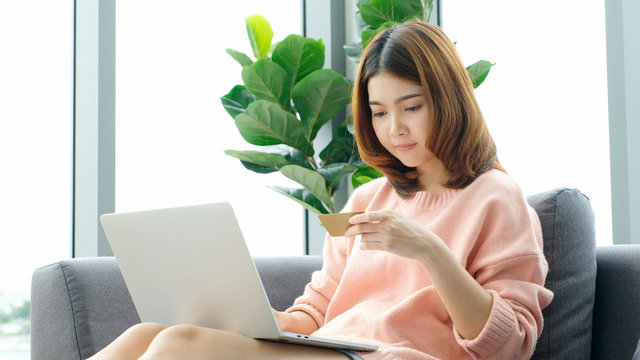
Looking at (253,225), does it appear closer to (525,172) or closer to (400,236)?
(525,172)

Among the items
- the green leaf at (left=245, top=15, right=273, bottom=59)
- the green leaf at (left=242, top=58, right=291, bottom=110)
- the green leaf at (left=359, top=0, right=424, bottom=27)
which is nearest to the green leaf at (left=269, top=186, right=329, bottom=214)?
the green leaf at (left=242, top=58, right=291, bottom=110)

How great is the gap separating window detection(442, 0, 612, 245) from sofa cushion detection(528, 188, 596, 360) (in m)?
0.99

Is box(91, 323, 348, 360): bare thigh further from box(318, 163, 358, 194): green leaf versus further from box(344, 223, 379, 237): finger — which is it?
box(318, 163, 358, 194): green leaf

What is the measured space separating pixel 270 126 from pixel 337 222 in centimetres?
152

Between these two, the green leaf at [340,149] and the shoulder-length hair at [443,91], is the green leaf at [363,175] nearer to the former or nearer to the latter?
the green leaf at [340,149]

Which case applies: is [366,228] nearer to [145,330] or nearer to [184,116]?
[145,330]

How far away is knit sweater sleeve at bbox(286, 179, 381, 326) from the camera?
1.73 meters

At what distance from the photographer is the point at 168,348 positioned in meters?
1.18

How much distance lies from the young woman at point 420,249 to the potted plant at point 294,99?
998mm

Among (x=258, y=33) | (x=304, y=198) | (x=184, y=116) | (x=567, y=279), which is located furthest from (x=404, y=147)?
(x=184, y=116)

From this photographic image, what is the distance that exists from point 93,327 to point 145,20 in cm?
168

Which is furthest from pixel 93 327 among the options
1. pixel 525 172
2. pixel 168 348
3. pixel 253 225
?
pixel 525 172

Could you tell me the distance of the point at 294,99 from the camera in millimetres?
2799

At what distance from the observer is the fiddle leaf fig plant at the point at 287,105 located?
2.71 m
